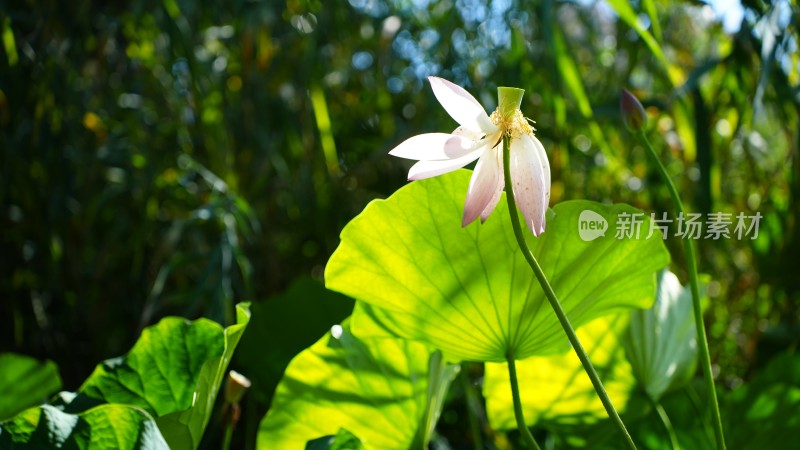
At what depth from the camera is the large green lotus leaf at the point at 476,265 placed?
0.57m

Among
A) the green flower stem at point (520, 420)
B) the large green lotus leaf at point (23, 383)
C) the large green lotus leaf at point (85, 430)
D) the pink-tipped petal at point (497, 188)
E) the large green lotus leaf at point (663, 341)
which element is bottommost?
the large green lotus leaf at point (23, 383)

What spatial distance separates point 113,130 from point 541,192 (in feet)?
3.99

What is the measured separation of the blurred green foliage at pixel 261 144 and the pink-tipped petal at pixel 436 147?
81 centimetres

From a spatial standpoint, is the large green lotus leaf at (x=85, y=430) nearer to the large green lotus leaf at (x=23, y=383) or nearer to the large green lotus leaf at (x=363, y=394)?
the large green lotus leaf at (x=363, y=394)

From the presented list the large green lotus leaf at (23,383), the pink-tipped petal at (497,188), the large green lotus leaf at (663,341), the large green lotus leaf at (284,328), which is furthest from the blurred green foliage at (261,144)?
the pink-tipped petal at (497,188)

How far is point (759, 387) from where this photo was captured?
2.84 feet

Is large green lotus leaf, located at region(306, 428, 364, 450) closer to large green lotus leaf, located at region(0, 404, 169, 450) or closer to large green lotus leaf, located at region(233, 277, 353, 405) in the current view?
large green lotus leaf, located at region(0, 404, 169, 450)

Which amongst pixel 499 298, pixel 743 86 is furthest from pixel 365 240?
pixel 743 86

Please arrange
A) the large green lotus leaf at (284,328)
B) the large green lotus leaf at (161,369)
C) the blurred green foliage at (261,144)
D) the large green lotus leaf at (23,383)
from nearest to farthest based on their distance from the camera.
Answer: the large green lotus leaf at (161,369) → the large green lotus leaf at (23,383) → the large green lotus leaf at (284,328) → the blurred green foliage at (261,144)

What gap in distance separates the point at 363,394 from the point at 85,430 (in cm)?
27

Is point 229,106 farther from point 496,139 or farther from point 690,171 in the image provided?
→ point 496,139

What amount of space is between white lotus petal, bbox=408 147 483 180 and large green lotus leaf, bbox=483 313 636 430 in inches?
14.9

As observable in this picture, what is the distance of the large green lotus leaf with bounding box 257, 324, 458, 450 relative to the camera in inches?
28.2

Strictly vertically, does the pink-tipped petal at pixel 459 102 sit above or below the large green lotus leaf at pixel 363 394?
above
